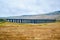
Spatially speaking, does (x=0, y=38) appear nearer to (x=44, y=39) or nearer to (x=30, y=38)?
(x=30, y=38)

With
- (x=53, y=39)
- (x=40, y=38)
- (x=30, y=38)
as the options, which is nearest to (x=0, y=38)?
(x=30, y=38)

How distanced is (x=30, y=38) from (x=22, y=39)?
323 mm

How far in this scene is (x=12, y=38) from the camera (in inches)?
213

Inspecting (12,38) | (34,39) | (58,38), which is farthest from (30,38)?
(58,38)

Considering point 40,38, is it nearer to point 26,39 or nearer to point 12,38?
point 26,39

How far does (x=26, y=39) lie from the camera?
17.4 feet

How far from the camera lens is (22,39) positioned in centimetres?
529

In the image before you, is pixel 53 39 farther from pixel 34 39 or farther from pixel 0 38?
pixel 0 38

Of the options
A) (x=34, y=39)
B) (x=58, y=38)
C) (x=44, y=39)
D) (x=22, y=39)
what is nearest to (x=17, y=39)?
(x=22, y=39)

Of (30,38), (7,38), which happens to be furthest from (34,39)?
(7,38)

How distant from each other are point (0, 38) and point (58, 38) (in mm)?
2015

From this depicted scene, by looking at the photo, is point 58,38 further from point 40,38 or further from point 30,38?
point 30,38

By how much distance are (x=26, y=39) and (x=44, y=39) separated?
62 centimetres

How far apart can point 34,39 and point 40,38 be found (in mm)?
282
